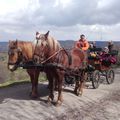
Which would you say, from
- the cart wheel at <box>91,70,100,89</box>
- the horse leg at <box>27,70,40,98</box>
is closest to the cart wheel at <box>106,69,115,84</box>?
the cart wheel at <box>91,70,100,89</box>

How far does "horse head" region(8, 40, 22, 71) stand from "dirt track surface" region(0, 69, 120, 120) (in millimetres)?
1080

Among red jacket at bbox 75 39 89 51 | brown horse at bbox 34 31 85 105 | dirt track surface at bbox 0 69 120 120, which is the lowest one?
dirt track surface at bbox 0 69 120 120

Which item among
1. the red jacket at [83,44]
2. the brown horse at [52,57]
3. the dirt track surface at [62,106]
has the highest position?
the red jacket at [83,44]

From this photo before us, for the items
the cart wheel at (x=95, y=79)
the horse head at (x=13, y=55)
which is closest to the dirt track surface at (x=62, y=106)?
the cart wheel at (x=95, y=79)

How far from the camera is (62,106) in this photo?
10.5 metres

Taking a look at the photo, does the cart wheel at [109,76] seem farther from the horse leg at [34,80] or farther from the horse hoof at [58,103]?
the horse hoof at [58,103]

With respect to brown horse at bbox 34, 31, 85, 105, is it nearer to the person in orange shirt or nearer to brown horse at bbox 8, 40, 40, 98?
brown horse at bbox 8, 40, 40, 98

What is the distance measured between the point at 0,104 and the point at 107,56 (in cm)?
672

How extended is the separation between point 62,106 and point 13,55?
1966 millimetres

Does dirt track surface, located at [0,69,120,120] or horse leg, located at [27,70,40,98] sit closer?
dirt track surface, located at [0,69,120,120]

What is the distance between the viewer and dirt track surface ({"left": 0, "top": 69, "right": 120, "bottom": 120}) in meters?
9.45

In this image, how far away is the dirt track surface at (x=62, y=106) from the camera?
9445 mm

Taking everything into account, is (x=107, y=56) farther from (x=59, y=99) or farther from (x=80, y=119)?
(x=80, y=119)

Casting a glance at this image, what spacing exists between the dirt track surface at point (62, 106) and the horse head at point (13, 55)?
1080 mm
